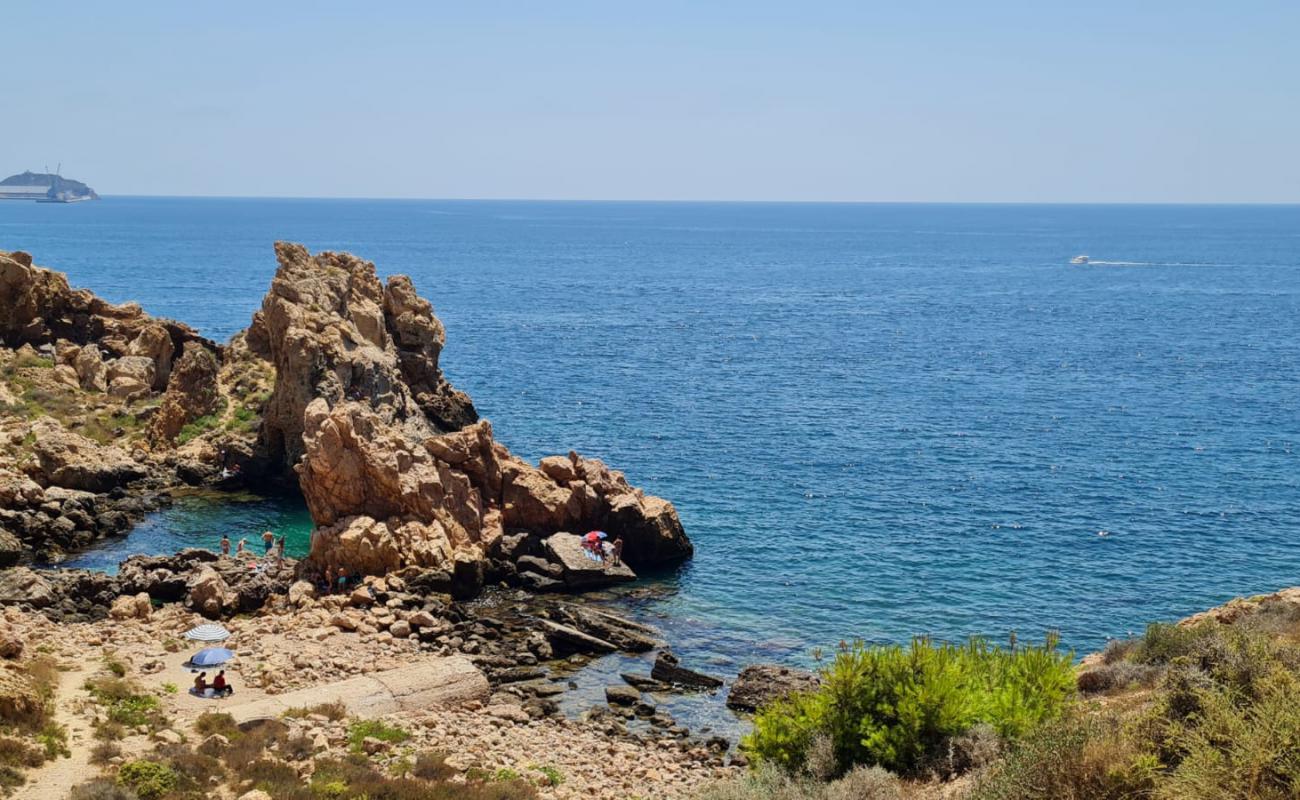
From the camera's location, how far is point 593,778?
103 feet

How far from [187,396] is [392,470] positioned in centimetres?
2359

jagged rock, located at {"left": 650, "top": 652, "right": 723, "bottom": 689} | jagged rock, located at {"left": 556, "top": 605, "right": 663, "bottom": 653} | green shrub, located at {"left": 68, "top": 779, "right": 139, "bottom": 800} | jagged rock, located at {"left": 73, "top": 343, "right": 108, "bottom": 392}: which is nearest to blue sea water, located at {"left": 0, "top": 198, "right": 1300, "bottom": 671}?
jagged rock, located at {"left": 556, "top": 605, "right": 663, "bottom": 653}

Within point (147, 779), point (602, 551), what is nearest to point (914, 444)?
point (602, 551)

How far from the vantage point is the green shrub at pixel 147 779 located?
25.6 m

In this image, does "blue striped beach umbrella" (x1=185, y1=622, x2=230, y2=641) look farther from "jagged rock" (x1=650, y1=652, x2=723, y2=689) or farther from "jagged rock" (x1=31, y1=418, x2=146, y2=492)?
"jagged rock" (x1=31, y1=418, x2=146, y2=492)

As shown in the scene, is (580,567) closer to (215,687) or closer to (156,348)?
(215,687)

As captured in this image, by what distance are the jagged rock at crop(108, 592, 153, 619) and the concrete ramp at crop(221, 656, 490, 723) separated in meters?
10.1

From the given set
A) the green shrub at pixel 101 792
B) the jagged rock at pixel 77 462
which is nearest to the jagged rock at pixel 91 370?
the jagged rock at pixel 77 462

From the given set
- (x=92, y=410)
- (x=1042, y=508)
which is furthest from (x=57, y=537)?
(x=1042, y=508)

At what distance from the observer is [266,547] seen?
170ft

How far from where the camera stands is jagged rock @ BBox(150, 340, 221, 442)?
64312mm

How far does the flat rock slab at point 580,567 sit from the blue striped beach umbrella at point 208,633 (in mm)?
14036

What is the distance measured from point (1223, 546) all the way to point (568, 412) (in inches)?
1617

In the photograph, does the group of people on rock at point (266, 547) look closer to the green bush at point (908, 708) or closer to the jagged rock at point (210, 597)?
the jagged rock at point (210, 597)
